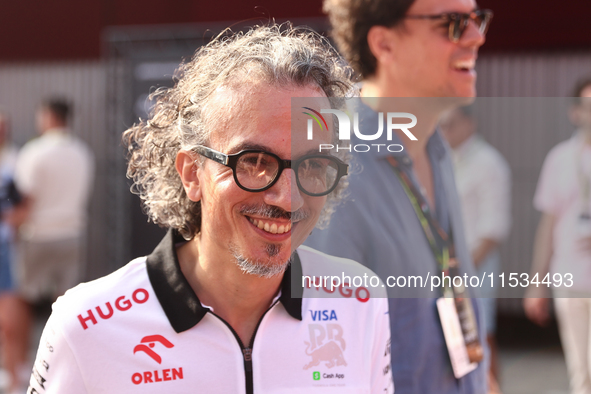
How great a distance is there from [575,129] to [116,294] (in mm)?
1332

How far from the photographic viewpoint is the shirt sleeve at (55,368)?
49.8 inches

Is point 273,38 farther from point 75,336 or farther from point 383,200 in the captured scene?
point 75,336

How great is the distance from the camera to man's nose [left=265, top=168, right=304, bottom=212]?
1249mm

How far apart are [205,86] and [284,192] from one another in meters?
0.33

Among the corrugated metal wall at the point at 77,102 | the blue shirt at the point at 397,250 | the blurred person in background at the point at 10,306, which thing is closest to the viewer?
the blue shirt at the point at 397,250

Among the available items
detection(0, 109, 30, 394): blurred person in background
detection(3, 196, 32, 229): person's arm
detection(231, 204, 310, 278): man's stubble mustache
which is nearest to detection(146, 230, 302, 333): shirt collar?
detection(231, 204, 310, 278): man's stubble mustache

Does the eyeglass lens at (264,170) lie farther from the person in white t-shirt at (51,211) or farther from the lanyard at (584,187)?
the person in white t-shirt at (51,211)

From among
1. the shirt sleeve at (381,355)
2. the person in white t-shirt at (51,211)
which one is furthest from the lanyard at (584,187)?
the person in white t-shirt at (51,211)

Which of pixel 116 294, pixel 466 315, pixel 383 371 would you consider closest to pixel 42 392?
pixel 116 294

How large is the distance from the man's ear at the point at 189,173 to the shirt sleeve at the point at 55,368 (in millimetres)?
383

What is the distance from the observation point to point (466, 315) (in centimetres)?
176

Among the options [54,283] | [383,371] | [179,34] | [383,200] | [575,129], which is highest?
[179,34]

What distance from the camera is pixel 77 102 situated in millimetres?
8039

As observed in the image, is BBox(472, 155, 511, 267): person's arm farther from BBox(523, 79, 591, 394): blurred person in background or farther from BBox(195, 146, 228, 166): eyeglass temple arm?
BBox(195, 146, 228, 166): eyeglass temple arm
